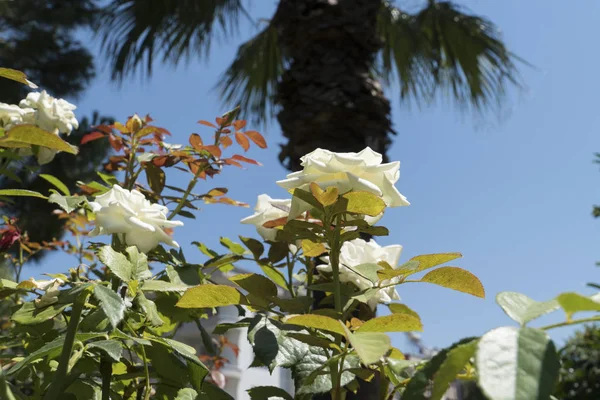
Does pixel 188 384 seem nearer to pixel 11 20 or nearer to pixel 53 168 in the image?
pixel 53 168

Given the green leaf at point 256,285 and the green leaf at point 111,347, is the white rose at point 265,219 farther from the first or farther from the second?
the green leaf at point 111,347

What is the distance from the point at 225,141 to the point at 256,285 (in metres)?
0.37

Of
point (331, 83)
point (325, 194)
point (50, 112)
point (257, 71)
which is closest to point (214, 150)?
point (50, 112)

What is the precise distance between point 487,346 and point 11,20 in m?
8.61

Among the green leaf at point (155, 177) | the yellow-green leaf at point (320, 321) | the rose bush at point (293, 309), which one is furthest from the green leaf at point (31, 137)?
the green leaf at point (155, 177)

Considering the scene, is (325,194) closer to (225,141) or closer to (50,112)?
(225,141)

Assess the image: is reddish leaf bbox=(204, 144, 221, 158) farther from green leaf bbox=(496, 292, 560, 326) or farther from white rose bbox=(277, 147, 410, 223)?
green leaf bbox=(496, 292, 560, 326)

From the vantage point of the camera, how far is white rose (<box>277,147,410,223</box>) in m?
0.44

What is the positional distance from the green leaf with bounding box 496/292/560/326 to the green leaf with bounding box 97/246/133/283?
0.98 feet

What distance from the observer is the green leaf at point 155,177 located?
735mm

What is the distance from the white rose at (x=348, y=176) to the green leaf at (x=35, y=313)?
0.23 metres

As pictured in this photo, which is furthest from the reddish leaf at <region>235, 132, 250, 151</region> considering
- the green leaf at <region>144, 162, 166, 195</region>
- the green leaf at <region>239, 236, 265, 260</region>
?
the green leaf at <region>239, 236, 265, 260</region>

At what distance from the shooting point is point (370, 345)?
11.8 inches

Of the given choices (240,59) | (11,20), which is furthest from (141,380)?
(11,20)
